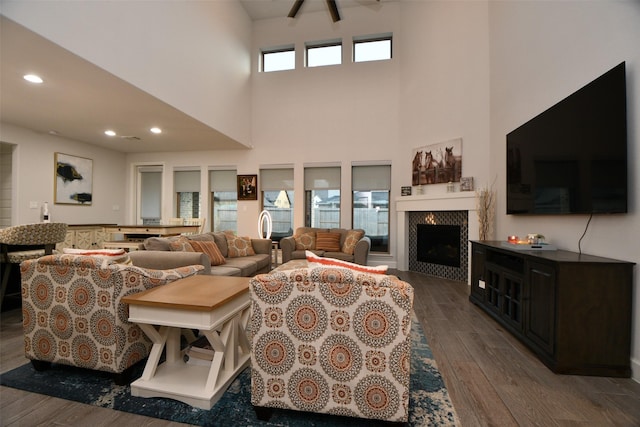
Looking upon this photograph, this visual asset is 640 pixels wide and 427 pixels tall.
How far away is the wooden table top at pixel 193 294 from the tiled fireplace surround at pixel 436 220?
3751mm

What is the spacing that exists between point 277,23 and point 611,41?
609 centimetres

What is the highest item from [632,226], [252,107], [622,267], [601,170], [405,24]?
[405,24]

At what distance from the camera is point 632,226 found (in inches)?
75.2

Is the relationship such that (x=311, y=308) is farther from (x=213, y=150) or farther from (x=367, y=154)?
(x=213, y=150)

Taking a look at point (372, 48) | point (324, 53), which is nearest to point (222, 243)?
point (324, 53)

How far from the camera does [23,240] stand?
284cm

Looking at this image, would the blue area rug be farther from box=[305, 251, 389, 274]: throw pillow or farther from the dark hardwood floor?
box=[305, 251, 389, 274]: throw pillow

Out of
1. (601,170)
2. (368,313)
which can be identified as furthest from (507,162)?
(368,313)

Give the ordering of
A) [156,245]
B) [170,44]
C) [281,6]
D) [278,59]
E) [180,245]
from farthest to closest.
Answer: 1. [278,59]
2. [281,6]
3. [170,44]
4. [180,245]
5. [156,245]

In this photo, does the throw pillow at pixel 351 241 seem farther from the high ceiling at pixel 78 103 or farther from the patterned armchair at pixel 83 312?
the patterned armchair at pixel 83 312

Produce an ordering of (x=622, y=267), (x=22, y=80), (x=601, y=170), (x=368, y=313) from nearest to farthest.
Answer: (x=368, y=313) < (x=622, y=267) < (x=601, y=170) < (x=22, y=80)

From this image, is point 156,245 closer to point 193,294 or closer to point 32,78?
point 193,294

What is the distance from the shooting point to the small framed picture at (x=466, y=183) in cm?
449

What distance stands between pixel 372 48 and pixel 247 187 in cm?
407
